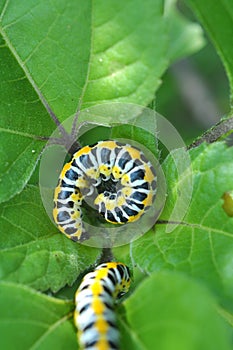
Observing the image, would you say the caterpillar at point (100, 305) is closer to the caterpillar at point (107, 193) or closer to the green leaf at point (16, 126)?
the caterpillar at point (107, 193)

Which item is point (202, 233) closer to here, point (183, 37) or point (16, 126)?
point (16, 126)

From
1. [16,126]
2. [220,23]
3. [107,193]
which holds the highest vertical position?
[220,23]

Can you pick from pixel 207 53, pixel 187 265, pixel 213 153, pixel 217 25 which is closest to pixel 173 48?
pixel 207 53

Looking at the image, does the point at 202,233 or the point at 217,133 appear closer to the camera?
the point at 202,233

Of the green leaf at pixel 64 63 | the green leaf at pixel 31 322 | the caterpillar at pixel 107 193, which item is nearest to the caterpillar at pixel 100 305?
the green leaf at pixel 31 322

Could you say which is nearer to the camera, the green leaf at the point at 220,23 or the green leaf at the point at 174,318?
the green leaf at the point at 174,318

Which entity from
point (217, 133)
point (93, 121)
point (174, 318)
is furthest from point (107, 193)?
point (174, 318)
